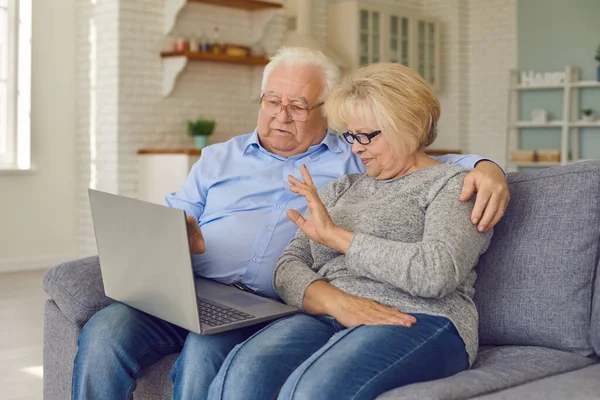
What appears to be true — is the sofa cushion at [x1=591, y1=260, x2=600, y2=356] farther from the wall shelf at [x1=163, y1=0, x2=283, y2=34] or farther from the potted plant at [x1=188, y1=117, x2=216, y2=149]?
the wall shelf at [x1=163, y1=0, x2=283, y2=34]

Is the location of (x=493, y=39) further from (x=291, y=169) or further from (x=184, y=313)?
(x=184, y=313)

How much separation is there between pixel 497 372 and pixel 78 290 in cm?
118

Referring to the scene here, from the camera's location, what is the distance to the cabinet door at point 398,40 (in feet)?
27.1

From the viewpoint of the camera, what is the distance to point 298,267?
1.97 meters

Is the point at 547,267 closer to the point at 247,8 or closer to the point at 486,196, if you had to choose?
the point at 486,196

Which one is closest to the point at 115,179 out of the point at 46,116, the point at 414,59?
the point at 46,116

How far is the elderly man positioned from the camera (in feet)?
6.27

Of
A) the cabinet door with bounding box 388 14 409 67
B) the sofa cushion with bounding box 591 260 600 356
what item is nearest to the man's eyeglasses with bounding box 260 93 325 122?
the sofa cushion with bounding box 591 260 600 356

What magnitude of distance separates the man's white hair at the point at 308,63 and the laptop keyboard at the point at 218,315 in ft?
2.73

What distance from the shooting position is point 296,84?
2432 millimetres

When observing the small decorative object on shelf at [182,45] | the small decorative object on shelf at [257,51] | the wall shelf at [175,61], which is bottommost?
the wall shelf at [175,61]

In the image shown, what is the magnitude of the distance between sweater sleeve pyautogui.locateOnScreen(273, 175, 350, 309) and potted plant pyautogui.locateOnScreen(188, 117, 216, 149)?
4357 millimetres

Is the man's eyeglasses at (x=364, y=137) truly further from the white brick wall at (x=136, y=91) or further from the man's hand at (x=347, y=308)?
the white brick wall at (x=136, y=91)

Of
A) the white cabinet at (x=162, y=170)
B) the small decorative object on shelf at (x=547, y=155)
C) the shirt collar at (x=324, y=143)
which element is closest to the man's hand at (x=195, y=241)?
the shirt collar at (x=324, y=143)
